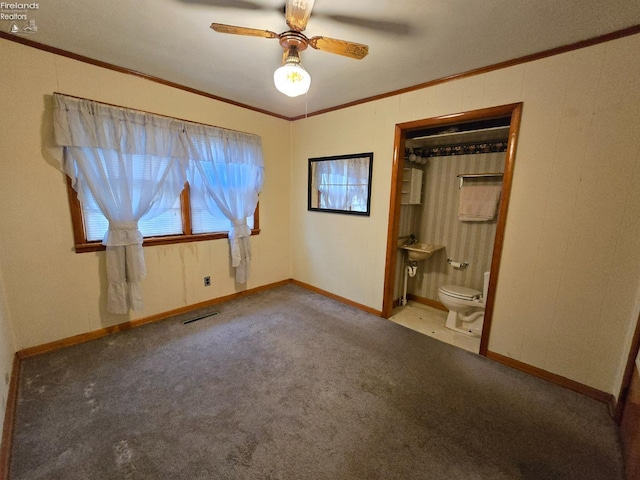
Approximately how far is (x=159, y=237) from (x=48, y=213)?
0.83 metres

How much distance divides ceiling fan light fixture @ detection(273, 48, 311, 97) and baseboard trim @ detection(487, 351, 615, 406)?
8.67ft

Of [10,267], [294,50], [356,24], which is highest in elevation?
[356,24]

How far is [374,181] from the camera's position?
9.68 ft

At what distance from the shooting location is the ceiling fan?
4.51 feet

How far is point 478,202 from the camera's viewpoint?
2.98m

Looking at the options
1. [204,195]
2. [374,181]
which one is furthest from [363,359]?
[204,195]

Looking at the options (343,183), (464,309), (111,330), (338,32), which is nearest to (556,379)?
(464,309)

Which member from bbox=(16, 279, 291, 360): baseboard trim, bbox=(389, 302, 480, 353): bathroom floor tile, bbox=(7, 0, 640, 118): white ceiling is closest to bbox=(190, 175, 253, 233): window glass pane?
bbox=(16, 279, 291, 360): baseboard trim

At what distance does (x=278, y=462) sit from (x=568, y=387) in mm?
2183

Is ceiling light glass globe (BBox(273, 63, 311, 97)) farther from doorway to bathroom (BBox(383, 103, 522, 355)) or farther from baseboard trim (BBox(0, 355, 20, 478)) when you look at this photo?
baseboard trim (BBox(0, 355, 20, 478))

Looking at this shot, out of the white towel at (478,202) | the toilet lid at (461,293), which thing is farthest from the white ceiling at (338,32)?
the toilet lid at (461,293)

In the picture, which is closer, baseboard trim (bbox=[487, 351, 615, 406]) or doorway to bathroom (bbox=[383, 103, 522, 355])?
baseboard trim (bbox=[487, 351, 615, 406])

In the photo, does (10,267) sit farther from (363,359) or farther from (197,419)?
(363,359)

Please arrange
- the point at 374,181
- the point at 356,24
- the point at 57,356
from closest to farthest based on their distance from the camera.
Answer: the point at 356,24 → the point at 57,356 → the point at 374,181
